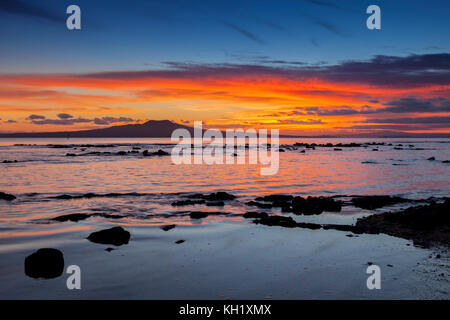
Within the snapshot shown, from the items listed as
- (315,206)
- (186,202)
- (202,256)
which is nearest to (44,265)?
(202,256)

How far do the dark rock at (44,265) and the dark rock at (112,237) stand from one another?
9.55 feet

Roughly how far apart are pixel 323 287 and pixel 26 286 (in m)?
7.80

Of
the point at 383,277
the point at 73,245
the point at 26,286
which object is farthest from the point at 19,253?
the point at 383,277

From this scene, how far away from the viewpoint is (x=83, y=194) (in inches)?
970

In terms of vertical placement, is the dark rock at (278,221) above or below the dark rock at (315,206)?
below

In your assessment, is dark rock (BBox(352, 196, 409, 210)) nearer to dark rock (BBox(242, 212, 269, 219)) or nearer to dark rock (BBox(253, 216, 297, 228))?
dark rock (BBox(253, 216, 297, 228))

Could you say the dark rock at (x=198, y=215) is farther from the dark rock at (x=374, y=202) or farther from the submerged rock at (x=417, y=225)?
the dark rock at (x=374, y=202)

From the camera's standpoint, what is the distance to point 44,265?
9.70 m

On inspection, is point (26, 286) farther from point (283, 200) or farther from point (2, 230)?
point (283, 200)

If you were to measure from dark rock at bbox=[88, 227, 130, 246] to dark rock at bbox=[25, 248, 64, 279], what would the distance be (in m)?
2.91

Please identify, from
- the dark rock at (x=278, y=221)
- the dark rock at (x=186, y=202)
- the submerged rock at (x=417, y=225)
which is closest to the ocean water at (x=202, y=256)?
the dark rock at (x=186, y=202)

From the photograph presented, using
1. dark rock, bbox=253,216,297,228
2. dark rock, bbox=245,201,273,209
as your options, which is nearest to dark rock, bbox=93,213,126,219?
dark rock, bbox=253,216,297,228

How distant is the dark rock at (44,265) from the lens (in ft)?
31.4

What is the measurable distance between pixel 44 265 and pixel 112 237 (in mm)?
Answer: 3372
